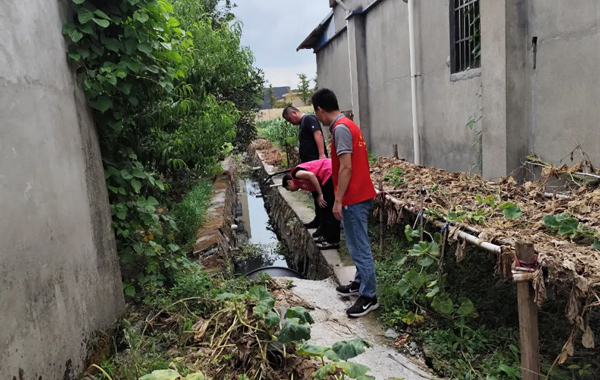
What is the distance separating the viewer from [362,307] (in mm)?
4121

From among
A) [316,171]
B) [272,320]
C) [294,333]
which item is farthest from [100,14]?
[316,171]

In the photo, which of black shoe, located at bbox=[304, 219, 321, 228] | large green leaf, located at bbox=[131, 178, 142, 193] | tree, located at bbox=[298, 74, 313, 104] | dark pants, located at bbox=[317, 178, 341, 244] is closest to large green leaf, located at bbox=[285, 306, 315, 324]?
large green leaf, located at bbox=[131, 178, 142, 193]

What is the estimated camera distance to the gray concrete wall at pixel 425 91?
20.7ft

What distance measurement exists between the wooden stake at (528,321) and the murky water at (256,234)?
230 inches

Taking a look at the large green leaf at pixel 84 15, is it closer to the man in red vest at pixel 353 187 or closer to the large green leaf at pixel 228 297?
the man in red vest at pixel 353 187

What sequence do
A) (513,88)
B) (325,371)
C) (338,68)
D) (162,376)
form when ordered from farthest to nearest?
(338,68), (513,88), (325,371), (162,376)

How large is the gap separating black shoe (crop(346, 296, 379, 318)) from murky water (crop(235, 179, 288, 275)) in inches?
162

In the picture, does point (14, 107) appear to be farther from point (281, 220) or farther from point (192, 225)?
point (281, 220)

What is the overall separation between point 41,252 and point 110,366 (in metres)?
0.91

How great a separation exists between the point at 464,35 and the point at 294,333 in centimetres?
515

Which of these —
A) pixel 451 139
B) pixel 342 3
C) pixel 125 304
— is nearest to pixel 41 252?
pixel 125 304

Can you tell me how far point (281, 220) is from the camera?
10172mm

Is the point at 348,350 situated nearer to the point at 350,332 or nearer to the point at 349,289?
the point at 350,332

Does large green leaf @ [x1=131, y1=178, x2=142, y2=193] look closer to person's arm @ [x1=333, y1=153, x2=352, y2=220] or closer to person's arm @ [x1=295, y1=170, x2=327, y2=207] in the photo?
person's arm @ [x1=333, y1=153, x2=352, y2=220]
